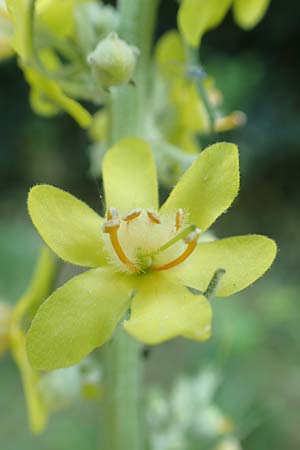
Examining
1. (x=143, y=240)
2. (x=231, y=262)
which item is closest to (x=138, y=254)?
(x=143, y=240)

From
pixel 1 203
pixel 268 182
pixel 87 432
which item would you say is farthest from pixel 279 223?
pixel 87 432

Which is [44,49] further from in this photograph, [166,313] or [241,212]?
[241,212]

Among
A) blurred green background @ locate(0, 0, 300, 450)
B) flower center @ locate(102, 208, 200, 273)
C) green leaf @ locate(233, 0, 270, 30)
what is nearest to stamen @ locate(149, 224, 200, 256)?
flower center @ locate(102, 208, 200, 273)

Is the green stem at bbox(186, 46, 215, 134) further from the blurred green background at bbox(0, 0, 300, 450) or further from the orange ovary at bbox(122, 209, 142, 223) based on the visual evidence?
the blurred green background at bbox(0, 0, 300, 450)

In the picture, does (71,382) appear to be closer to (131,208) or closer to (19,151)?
(131,208)

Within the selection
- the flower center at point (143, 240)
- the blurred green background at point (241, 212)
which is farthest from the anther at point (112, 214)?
the blurred green background at point (241, 212)

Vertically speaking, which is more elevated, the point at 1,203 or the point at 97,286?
the point at 97,286
